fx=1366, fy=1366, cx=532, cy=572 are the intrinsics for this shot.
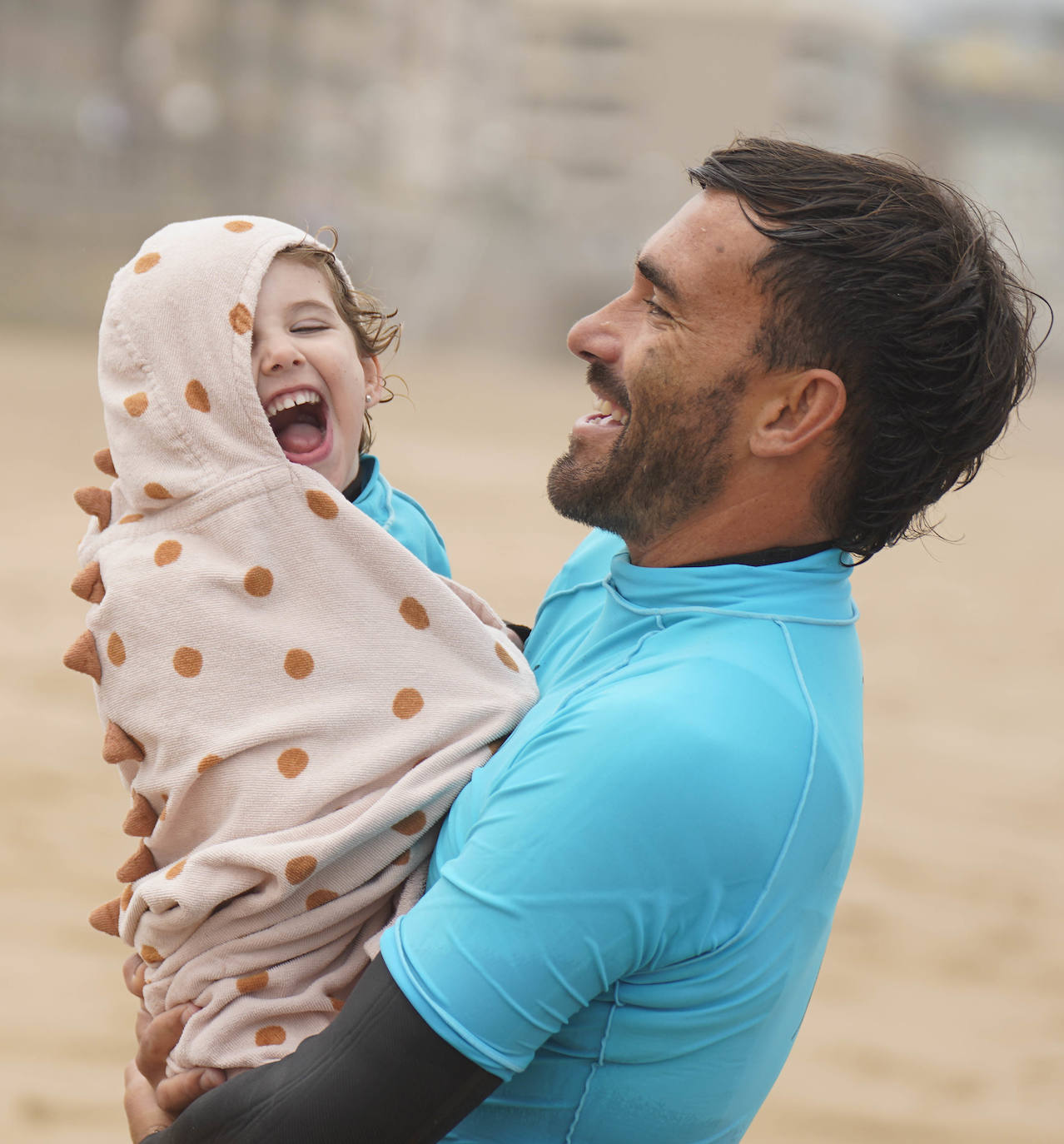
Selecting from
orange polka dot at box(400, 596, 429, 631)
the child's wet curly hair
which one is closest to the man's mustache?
orange polka dot at box(400, 596, 429, 631)

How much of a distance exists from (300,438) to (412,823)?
0.74m

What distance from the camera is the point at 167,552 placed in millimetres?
1843

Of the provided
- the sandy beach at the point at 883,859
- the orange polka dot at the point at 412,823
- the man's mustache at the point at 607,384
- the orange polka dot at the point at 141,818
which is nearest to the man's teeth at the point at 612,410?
the man's mustache at the point at 607,384

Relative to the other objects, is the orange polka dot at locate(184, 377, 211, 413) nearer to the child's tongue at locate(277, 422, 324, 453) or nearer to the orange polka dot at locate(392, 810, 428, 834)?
the child's tongue at locate(277, 422, 324, 453)

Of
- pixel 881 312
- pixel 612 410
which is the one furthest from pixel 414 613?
pixel 881 312

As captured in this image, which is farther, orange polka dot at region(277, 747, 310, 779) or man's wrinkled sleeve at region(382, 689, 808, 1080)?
orange polka dot at region(277, 747, 310, 779)

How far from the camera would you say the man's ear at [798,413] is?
1691 millimetres

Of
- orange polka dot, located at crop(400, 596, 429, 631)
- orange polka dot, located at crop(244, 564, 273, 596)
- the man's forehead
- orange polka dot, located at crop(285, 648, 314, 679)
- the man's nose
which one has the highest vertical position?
the man's forehead

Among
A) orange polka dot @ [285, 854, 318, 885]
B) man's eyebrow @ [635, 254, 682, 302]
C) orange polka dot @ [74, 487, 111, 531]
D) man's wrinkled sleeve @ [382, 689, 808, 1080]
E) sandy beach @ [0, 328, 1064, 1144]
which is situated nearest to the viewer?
man's wrinkled sleeve @ [382, 689, 808, 1080]

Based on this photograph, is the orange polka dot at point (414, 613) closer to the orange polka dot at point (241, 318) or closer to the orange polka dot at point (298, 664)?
the orange polka dot at point (298, 664)

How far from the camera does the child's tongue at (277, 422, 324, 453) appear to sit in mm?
2157

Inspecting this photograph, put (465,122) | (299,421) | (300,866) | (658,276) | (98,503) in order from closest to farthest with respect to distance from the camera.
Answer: (300,866) → (658,276) → (98,503) → (299,421) → (465,122)

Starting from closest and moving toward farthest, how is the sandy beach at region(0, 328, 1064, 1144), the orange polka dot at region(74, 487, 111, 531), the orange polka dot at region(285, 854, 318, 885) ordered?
the orange polka dot at region(285, 854, 318, 885)
the orange polka dot at region(74, 487, 111, 531)
the sandy beach at region(0, 328, 1064, 1144)

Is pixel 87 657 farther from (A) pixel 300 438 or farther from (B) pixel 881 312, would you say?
(B) pixel 881 312
